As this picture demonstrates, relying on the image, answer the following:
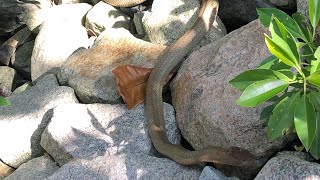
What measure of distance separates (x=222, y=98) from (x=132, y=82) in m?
0.68

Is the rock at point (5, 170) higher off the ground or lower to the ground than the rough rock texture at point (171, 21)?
lower

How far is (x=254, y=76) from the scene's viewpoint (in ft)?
6.11

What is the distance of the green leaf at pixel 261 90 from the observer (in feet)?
5.73

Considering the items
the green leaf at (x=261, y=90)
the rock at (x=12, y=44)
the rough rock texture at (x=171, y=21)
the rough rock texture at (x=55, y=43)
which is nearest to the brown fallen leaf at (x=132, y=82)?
the rough rock texture at (x=171, y=21)

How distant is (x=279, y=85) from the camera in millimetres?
1743

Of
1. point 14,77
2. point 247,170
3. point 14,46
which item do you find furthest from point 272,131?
point 14,46

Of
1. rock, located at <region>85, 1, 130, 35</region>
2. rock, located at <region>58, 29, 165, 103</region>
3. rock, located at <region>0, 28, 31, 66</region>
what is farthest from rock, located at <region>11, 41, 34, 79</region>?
rock, located at <region>58, 29, 165, 103</region>

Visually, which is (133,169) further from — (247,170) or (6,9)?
(6,9)

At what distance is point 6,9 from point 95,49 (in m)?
1.72

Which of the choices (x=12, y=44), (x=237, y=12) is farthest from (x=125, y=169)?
(x=12, y=44)

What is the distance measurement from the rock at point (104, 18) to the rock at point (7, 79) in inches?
33.8

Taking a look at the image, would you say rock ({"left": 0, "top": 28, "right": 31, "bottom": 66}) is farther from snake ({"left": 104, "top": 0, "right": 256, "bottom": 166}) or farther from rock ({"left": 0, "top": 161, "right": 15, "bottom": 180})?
snake ({"left": 104, "top": 0, "right": 256, "bottom": 166})

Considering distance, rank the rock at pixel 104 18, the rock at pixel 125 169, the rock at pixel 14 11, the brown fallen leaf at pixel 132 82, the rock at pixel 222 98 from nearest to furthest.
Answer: the rock at pixel 222 98 < the rock at pixel 125 169 < the brown fallen leaf at pixel 132 82 < the rock at pixel 104 18 < the rock at pixel 14 11

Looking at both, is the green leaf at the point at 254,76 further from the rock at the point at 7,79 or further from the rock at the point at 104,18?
the rock at the point at 7,79
